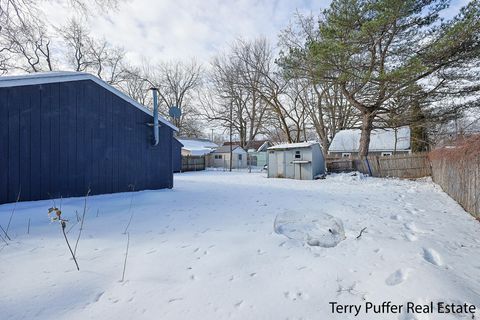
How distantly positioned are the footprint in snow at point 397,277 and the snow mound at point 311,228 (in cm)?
83

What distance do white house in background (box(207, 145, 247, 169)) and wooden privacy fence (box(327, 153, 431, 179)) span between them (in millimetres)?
14487

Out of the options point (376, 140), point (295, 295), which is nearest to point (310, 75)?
point (295, 295)

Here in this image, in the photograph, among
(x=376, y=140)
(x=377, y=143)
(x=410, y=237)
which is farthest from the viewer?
(x=376, y=140)

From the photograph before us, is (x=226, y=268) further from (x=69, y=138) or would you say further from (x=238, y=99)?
(x=238, y=99)

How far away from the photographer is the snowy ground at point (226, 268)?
6.16 feet

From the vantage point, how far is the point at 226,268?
2502 mm

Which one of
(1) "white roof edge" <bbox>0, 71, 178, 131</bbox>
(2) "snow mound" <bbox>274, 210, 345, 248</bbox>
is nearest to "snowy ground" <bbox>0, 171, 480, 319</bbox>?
(2) "snow mound" <bbox>274, 210, 345, 248</bbox>

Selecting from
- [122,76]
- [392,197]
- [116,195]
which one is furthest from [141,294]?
[122,76]

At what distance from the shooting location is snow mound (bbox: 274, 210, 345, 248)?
3.25 m

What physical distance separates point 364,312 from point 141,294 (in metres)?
1.85

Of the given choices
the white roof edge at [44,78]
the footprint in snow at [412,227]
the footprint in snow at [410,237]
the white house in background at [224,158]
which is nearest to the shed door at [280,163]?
the white roof edge at [44,78]

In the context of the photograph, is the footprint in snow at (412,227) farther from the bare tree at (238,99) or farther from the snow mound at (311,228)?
the bare tree at (238,99)

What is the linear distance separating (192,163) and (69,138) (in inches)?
653

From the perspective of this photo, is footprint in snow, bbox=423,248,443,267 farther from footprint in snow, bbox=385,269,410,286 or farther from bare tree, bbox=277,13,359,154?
bare tree, bbox=277,13,359,154
